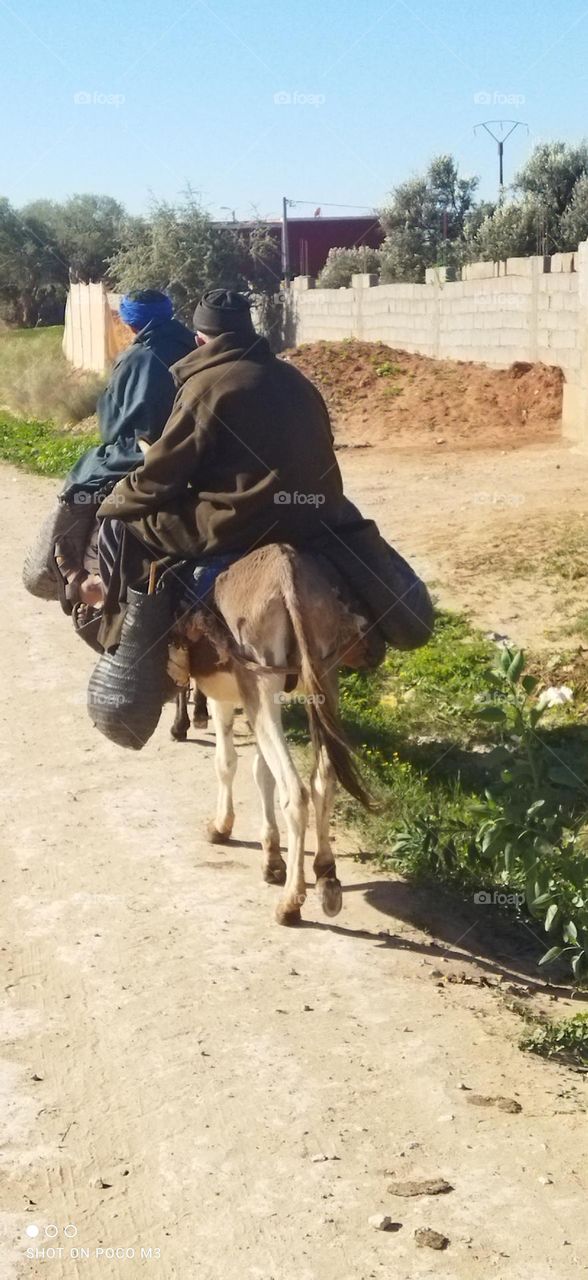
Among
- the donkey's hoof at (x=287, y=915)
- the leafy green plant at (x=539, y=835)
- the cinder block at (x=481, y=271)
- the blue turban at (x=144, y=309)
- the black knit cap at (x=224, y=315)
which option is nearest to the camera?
the leafy green plant at (x=539, y=835)

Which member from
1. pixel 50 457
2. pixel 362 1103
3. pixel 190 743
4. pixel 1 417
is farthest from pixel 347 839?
pixel 1 417

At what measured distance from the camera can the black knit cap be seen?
600 cm

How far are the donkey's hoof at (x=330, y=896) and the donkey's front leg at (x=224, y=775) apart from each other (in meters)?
1.07

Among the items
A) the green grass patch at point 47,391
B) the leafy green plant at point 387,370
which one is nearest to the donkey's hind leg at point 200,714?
the leafy green plant at point 387,370

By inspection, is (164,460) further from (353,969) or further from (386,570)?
(353,969)

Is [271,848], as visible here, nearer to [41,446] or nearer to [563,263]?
[563,263]

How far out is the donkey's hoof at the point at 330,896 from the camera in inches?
218

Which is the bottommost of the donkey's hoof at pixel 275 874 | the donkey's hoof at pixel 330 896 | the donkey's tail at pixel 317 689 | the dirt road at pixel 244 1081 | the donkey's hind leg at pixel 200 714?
the dirt road at pixel 244 1081

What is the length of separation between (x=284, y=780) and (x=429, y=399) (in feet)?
45.1

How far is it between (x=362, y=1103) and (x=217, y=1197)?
2.08 ft

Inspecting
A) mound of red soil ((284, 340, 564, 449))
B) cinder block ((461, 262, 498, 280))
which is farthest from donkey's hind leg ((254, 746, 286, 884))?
cinder block ((461, 262, 498, 280))

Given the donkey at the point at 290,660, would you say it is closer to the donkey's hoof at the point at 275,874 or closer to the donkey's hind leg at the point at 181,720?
the donkey's hoof at the point at 275,874

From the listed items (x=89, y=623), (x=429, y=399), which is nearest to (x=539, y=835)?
(x=89, y=623)

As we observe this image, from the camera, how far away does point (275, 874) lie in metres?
6.17
